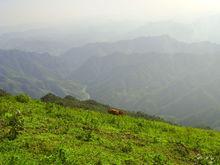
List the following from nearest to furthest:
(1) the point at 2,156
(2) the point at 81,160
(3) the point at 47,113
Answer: (1) the point at 2,156, (2) the point at 81,160, (3) the point at 47,113

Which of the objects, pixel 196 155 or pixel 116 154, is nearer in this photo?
pixel 116 154

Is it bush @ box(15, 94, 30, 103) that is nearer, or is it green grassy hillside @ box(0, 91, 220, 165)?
green grassy hillside @ box(0, 91, 220, 165)

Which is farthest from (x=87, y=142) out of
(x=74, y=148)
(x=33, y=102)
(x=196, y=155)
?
(x=33, y=102)

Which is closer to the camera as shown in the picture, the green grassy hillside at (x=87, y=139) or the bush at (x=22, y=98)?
the green grassy hillside at (x=87, y=139)

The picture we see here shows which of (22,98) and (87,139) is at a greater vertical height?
(22,98)

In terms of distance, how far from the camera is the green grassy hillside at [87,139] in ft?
58.6

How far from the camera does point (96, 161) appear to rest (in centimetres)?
1792

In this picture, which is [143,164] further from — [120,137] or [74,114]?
[74,114]

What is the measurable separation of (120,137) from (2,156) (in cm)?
856

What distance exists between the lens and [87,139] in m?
21.2

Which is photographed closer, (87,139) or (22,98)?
(87,139)

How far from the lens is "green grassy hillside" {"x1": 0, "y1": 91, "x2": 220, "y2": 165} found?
1786 centimetres

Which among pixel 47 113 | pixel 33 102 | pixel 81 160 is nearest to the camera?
pixel 81 160

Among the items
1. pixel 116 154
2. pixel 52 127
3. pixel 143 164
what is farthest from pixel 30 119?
pixel 143 164
